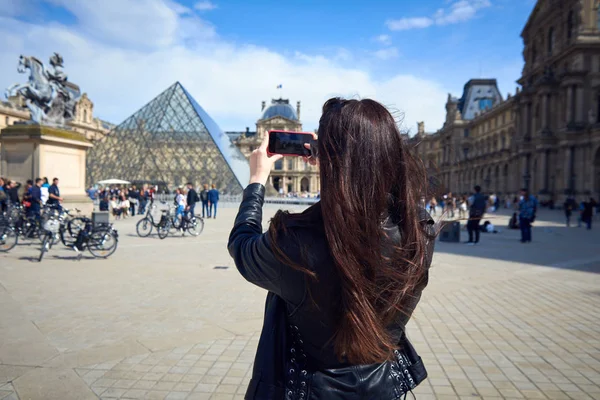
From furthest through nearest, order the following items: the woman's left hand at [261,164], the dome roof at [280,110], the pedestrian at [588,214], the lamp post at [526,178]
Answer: the dome roof at [280,110]
the lamp post at [526,178]
the pedestrian at [588,214]
the woman's left hand at [261,164]

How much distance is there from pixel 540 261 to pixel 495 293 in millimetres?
3824

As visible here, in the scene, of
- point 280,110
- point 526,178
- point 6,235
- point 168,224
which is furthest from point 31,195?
point 280,110

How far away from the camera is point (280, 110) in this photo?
94438 mm

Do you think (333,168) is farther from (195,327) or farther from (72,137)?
(72,137)

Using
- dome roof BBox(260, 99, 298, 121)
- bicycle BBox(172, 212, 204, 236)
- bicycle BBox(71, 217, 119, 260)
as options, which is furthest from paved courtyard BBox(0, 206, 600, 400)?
dome roof BBox(260, 99, 298, 121)

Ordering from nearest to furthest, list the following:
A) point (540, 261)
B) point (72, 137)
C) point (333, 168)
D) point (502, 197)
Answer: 1. point (333, 168)
2. point (540, 261)
3. point (72, 137)
4. point (502, 197)

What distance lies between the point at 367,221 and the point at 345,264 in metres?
0.13

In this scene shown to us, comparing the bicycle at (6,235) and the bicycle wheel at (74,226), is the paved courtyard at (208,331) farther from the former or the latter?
the bicycle at (6,235)

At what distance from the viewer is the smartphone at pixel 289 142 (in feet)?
4.66

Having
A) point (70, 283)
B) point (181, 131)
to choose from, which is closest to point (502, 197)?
point (181, 131)

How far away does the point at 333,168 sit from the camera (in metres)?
1.19

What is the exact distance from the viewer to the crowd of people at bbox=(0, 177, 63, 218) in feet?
33.4

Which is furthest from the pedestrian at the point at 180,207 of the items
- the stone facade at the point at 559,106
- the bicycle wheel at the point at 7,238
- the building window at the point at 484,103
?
the building window at the point at 484,103

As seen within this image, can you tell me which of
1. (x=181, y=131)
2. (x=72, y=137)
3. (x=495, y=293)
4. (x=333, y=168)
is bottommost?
(x=495, y=293)
